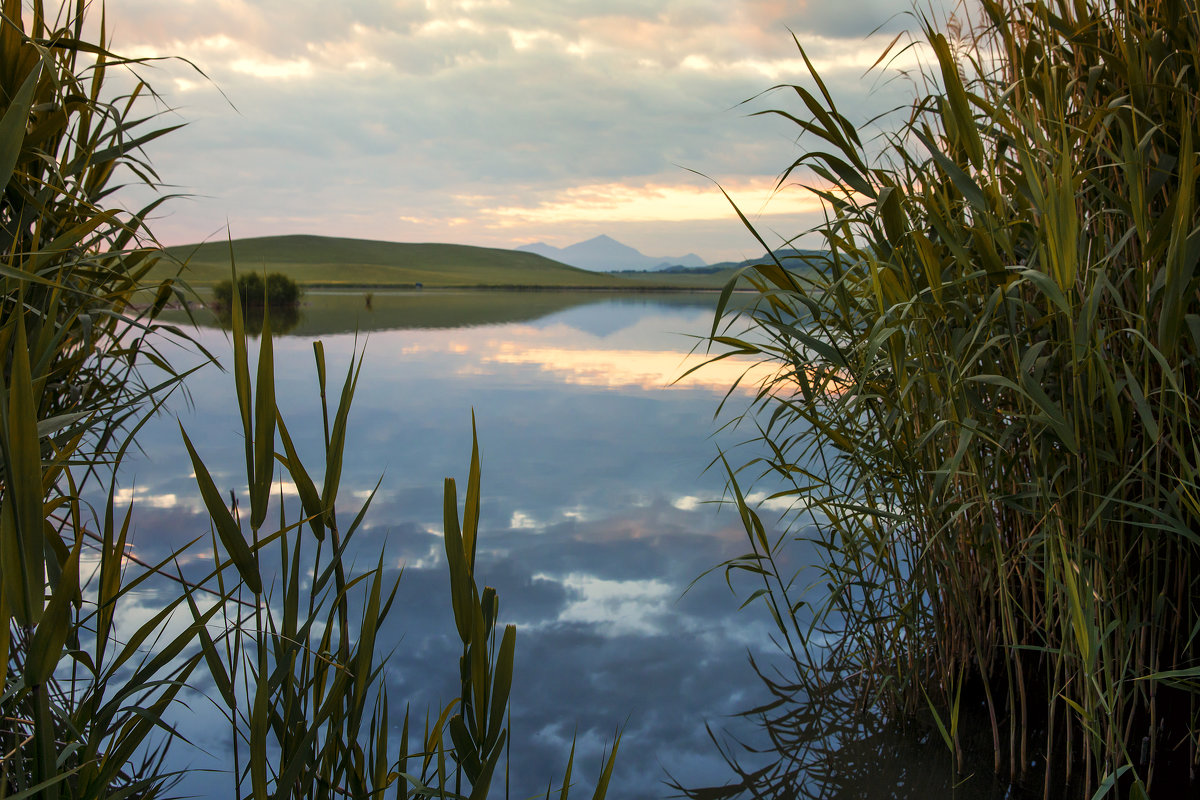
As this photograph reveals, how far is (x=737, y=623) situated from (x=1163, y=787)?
1129 millimetres

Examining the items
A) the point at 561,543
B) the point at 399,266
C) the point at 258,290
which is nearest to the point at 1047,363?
the point at 561,543

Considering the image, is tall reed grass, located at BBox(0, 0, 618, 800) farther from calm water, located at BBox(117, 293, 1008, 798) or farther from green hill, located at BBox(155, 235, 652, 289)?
green hill, located at BBox(155, 235, 652, 289)

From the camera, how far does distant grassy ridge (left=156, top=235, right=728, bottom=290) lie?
40.4 metres

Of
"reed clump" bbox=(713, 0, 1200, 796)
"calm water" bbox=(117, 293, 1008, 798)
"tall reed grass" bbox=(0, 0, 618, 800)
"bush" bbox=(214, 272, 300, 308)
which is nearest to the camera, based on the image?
"tall reed grass" bbox=(0, 0, 618, 800)

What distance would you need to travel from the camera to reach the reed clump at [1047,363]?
3.90ft

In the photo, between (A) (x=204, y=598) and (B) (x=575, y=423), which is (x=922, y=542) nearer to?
(A) (x=204, y=598)

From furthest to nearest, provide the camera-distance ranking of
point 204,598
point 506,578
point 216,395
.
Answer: point 216,395, point 506,578, point 204,598

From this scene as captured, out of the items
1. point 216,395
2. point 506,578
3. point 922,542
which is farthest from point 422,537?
point 216,395

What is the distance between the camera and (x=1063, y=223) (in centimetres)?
107

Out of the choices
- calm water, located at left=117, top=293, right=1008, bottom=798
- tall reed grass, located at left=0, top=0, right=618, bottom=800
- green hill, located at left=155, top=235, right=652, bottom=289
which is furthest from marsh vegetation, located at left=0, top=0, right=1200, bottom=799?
green hill, located at left=155, top=235, right=652, bottom=289

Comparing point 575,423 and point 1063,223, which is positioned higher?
point 1063,223

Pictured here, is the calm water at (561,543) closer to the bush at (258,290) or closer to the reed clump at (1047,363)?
the reed clump at (1047,363)

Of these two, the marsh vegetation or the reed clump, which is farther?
the reed clump

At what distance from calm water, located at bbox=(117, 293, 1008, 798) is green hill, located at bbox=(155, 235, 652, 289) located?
3144 centimetres
